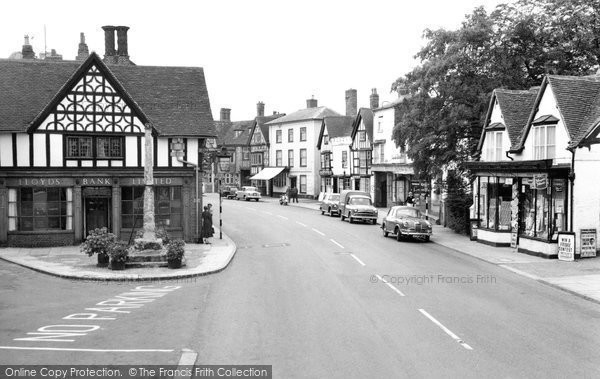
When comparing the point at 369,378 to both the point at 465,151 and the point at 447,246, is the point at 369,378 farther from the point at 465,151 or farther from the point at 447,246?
the point at 465,151

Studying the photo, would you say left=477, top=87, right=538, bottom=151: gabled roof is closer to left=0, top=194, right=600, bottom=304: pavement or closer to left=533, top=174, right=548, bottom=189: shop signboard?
left=533, top=174, right=548, bottom=189: shop signboard

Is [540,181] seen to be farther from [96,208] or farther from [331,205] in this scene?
[331,205]

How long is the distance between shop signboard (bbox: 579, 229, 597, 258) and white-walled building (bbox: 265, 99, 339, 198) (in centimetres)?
4709

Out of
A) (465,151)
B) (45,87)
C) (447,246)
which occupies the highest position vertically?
(45,87)

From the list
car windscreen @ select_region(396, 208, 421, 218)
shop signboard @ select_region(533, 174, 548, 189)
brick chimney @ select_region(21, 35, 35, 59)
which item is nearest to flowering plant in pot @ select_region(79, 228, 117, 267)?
car windscreen @ select_region(396, 208, 421, 218)

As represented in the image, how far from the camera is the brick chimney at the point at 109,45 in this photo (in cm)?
3753

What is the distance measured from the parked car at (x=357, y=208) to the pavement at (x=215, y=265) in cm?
1113

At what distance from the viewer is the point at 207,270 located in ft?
66.6

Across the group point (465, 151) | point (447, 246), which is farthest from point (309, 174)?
point (447, 246)

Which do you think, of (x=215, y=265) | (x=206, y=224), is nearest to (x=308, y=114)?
(x=206, y=224)

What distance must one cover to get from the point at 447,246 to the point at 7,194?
20585 mm

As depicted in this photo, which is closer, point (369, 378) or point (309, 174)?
point (369, 378)

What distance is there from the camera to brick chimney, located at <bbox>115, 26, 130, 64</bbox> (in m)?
37.5

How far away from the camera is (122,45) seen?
37906 millimetres
